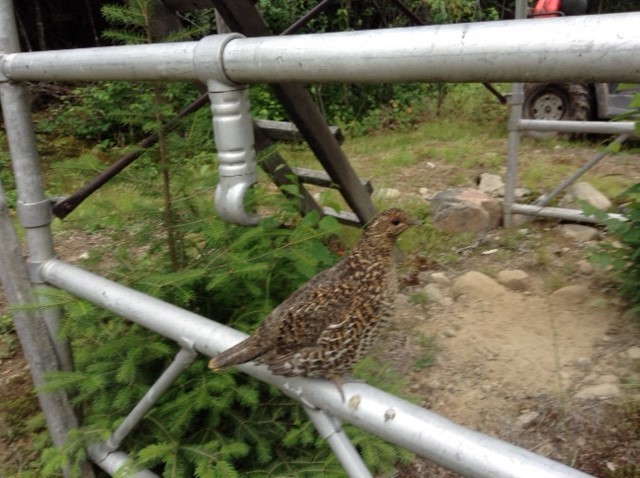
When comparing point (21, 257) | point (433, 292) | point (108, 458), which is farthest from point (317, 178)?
point (108, 458)

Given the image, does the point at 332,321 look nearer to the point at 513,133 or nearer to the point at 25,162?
the point at 25,162

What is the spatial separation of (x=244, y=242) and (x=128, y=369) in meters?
0.61

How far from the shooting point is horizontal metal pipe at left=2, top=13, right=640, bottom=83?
78 centimetres

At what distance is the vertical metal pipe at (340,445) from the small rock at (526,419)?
5.19ft

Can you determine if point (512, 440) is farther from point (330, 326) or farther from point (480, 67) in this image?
point (480, 67)

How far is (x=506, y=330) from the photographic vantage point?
3229 mm

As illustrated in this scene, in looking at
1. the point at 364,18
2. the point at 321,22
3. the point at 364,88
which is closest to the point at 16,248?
the point at 364,88

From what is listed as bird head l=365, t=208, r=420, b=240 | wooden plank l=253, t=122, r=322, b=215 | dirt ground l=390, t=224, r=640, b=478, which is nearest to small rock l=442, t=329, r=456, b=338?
dirt ground l=390, t=224, r=640, b=478

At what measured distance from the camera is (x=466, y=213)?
14.9ft

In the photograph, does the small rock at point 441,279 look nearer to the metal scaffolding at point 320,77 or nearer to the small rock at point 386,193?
the small rock at point 386,193

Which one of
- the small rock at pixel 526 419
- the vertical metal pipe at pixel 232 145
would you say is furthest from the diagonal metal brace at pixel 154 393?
the small rock at pixel 526 419

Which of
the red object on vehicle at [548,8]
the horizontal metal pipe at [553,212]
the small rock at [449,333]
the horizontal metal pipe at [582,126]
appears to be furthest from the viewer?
the red object on vehicle at [548,8]

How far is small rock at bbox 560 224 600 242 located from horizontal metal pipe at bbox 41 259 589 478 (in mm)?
3469

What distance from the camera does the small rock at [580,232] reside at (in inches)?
168
